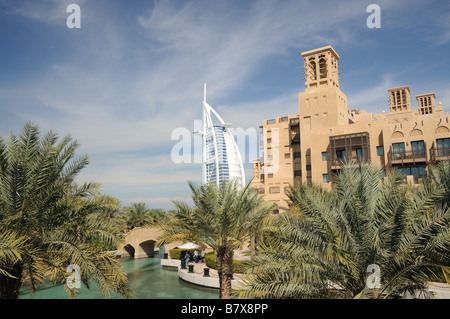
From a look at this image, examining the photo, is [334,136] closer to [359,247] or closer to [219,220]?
[219,220]

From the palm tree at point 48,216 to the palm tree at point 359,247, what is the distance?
4243 mm

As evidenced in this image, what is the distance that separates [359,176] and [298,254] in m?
2.59

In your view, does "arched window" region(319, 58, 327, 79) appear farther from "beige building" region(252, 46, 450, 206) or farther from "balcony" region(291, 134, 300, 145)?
"balcony" region(291, 134, 300, 145)

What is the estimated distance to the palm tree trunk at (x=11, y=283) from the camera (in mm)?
9000

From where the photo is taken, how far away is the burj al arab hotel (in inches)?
3885

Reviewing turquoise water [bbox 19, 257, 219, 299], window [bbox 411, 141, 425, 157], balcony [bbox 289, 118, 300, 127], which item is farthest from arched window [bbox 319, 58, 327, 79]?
turquoise water [bbox 19, 257, 219, 299]

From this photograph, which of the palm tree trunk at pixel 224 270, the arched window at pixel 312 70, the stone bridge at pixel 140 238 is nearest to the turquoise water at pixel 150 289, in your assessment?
the palm tree trunk at pixel 224 270

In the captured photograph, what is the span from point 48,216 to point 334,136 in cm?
3196

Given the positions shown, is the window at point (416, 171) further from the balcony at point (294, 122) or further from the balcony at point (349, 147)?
the balcony at point (294, 122)

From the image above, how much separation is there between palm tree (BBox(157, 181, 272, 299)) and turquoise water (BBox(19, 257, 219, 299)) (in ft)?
14.0

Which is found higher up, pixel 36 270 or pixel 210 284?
pixel 36 270
